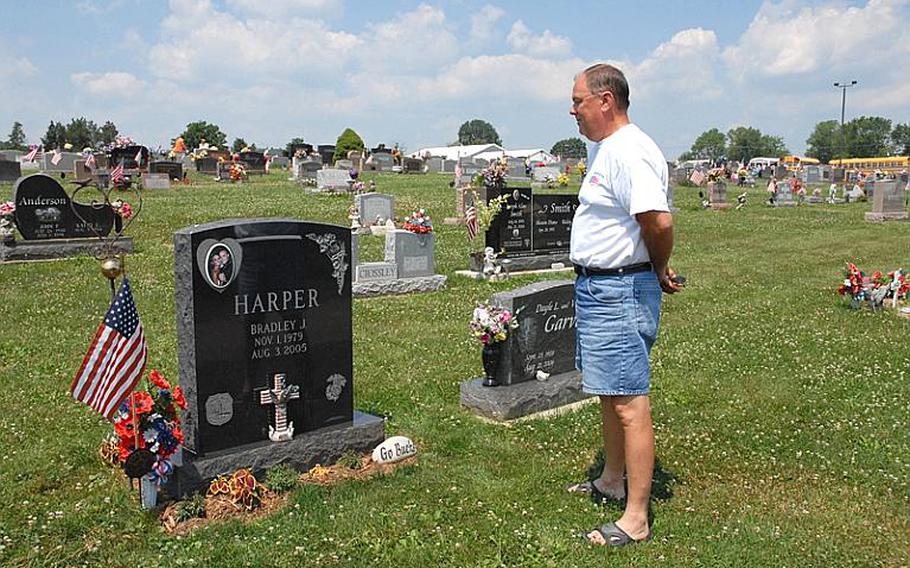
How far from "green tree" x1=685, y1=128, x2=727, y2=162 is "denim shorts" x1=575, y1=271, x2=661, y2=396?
14924 centimetres

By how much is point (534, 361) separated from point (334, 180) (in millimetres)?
23617

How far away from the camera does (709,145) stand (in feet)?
509

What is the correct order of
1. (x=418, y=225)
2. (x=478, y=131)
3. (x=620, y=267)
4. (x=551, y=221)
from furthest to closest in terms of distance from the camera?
(x=478, y=131), (x=551, y=221), (x=418, y=225), (x=620, y=267)

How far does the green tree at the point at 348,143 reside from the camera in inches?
2145

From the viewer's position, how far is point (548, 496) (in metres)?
5.01

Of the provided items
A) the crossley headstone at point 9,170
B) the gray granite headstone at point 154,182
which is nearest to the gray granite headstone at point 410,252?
the gray granite headstone at point 154,182

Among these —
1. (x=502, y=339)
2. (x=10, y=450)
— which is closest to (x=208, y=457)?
(x=10, y=450)

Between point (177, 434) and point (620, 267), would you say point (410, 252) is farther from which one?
point (620, 267)

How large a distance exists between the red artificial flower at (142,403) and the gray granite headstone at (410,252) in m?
8.09

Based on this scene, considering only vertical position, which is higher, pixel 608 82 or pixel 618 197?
pixel 608 82

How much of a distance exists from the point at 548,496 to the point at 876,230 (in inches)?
819

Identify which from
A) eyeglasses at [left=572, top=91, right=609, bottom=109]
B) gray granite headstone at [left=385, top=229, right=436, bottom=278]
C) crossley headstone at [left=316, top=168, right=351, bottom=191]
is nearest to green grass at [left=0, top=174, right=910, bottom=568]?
gray granite headstone at [left=385, top=229, right=436, bottom=278]

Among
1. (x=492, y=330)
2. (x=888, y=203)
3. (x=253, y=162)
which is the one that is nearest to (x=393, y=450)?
(x=492, y=330)

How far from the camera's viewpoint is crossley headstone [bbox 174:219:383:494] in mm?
4883
